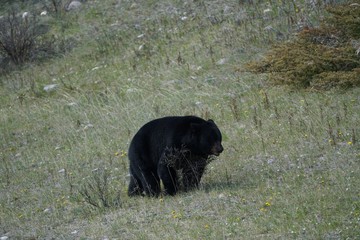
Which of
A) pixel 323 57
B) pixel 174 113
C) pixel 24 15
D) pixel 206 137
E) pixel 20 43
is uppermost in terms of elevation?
pixel 24 15

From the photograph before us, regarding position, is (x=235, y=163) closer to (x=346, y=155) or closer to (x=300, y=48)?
(x=346, y=155)

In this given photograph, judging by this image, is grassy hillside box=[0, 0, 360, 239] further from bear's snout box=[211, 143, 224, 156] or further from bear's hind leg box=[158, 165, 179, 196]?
bear's snout box=[211, 143, 224, 156]

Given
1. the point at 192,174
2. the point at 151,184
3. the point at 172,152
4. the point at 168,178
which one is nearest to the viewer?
the point at 172,152

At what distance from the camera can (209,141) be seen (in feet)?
32.6

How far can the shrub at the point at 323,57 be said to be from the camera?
44.6 ft

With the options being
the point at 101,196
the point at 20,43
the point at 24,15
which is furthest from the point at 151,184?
the point at 24,15

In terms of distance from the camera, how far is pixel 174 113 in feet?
48.0

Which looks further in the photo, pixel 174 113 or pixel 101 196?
pixel 174 113

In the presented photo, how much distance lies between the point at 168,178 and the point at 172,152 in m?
0.45

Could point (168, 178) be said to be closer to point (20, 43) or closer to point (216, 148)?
point (216, 148)

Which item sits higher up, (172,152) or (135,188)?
(172,152)

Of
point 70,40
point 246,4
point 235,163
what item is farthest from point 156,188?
point 70,40

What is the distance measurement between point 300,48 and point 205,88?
240 centimetres

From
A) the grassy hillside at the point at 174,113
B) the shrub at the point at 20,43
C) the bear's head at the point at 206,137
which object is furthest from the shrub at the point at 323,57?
the shrub at the point at 20,43
